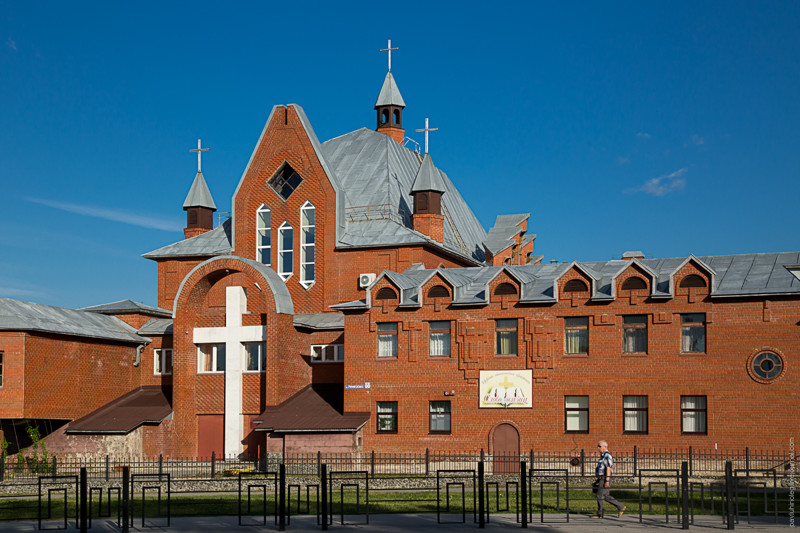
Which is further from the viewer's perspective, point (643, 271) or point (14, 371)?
point (14, 371)

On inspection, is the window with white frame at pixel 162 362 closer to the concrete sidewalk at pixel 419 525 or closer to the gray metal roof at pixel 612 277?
the gray metal roof at pixel 612 277

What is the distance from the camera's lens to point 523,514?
21.6 m

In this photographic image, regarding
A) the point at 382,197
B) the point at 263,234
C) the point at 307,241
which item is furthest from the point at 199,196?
the point at 382,197

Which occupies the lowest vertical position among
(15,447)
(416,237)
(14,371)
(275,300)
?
(15,447)

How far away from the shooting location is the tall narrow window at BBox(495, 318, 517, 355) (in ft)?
136

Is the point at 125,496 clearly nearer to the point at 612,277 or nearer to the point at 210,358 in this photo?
the point at 612,277

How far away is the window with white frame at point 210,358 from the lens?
47.8 meters

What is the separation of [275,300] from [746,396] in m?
19.9

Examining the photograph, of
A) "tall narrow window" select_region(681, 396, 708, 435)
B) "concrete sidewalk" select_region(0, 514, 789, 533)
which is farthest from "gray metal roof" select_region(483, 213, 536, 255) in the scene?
"concrete sidewalk" select_region(0, 514, 789, 533)

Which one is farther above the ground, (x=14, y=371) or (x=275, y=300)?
(x=275, y=300)

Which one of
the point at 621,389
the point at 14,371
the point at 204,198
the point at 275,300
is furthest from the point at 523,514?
the point at 204,198

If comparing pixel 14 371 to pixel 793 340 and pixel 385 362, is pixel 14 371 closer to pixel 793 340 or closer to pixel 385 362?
pixel 385 362

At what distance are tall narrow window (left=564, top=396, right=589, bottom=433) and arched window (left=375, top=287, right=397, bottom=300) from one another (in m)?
8.44

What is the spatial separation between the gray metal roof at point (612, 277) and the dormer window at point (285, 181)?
1041 cm
